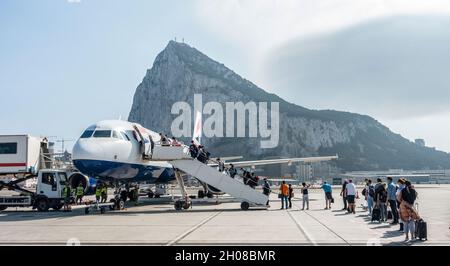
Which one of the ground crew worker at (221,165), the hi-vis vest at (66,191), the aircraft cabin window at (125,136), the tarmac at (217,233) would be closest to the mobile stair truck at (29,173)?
the hi-vis vest at (66,191)

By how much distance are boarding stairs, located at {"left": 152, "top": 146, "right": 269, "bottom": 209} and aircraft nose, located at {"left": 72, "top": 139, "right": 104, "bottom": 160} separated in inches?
149

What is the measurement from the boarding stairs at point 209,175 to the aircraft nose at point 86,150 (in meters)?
3.79

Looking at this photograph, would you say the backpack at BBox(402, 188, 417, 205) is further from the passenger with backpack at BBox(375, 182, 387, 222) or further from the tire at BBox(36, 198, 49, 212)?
the tire at BBox(36, 198, 49, 212)

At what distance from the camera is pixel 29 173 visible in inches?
1107

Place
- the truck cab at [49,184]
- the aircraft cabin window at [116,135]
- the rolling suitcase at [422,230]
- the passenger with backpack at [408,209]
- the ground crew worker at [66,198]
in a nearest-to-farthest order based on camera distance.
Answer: the rolling suitcase at [422,230] → the passenger with backpack at [408,209] → the aircraft cabin window at [116,135] → the ground crew worker at [66,198] → the truck cab at [49,184]

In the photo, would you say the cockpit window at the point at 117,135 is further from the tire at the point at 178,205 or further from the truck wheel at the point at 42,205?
the truck wheel at the point at 42,205

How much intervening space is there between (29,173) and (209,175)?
12460mm

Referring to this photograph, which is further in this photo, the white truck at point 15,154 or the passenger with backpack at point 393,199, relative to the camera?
the white truck at point 15,154

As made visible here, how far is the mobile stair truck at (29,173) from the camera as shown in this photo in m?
26.4

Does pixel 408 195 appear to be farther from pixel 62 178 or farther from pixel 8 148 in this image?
pixel 8 148

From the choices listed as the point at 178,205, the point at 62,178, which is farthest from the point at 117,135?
the point at 62,178

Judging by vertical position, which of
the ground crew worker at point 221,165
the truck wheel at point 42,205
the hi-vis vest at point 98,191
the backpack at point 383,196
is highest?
the ground crew worker at point 221,165
